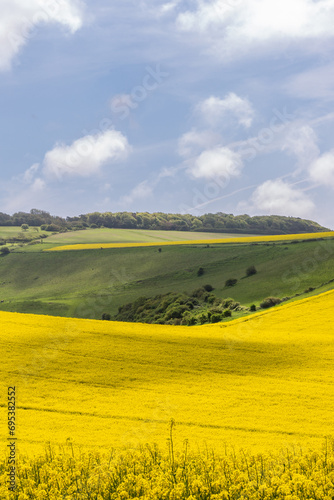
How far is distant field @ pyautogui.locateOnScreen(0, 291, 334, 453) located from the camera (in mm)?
19281

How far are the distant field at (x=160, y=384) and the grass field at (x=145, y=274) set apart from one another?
1129 inches

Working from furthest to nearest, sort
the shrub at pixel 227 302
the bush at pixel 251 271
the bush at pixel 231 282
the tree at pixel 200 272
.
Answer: the tree at pixel 200 272, the bush at pixel 251 271, the bush at pixel 231 282, the shrub at pixel 227 302

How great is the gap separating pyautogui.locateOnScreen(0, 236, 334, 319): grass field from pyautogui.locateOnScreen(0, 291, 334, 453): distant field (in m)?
28.7

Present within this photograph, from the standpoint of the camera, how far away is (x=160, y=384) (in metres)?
24.6

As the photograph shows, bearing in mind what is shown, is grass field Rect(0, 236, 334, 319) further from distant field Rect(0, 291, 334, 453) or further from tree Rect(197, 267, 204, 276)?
distant field Rect(0, 291, 334, 453)

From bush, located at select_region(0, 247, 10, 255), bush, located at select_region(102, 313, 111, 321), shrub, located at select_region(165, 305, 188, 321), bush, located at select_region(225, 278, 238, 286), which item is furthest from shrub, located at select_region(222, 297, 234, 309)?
bush, located at select_region(0, 247, 10, 255)

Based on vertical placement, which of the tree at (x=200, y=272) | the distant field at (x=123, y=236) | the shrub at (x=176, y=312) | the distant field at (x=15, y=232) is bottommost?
the shrub at (x=176, y=312)

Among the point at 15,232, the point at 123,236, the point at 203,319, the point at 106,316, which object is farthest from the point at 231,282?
the point at 15,232

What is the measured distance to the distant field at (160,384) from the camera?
19.3 m

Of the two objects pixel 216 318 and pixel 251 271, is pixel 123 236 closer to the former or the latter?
pixel 251 271

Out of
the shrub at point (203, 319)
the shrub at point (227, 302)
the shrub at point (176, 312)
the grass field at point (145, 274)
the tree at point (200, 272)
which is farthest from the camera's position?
the tree at point (200, 272)

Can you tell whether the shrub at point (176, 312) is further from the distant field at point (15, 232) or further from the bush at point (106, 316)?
the distant field at point (15, 232)

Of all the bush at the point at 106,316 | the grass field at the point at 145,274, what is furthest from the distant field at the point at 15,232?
the bush at the point at 106,316

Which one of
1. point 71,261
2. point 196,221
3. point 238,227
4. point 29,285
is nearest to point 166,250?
point 71,261
